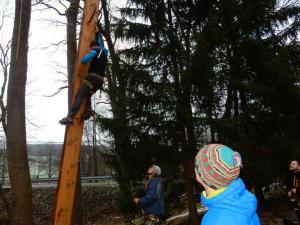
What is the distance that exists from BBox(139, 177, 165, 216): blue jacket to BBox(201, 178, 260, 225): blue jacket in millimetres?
3989

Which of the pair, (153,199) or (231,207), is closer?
(231,207)

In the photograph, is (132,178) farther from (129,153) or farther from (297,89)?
(297,89)

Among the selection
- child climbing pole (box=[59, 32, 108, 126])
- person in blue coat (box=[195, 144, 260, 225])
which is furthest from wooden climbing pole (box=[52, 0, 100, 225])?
person in blue coat (box=[195, 144, 260, 225])

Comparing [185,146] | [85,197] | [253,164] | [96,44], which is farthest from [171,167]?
[85,197]

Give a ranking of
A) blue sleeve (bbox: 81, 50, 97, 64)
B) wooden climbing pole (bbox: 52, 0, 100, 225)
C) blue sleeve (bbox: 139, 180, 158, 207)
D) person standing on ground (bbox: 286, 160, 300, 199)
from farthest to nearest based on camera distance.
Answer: person standing on ground (bbox: 286, 160, 300, 199) < blue sleeve (bbox: 139, 180, 158, 207) < blue sleeve (bbox: 81, 50, 97, 64) < wooden climbing pole (bbox: 52, 0, 100, 225)

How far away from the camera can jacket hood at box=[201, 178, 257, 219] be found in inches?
77.8

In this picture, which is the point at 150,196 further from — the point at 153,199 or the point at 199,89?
the point at 199,89

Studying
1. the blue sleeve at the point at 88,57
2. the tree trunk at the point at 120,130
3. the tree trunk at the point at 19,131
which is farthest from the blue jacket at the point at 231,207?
the tree trunk at the point at 120,130

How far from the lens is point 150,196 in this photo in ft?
19.7

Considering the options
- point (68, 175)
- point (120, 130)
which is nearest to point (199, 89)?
point (120, 130)

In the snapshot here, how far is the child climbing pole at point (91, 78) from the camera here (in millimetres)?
4652

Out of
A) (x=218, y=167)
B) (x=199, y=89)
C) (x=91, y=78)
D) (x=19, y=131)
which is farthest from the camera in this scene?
(x=199, y=89)

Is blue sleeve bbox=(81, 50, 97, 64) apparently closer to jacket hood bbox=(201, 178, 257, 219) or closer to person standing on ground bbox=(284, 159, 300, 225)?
jacket hood bbox=(201, 178, 257, 219)

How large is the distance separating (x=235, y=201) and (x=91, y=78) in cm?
332
